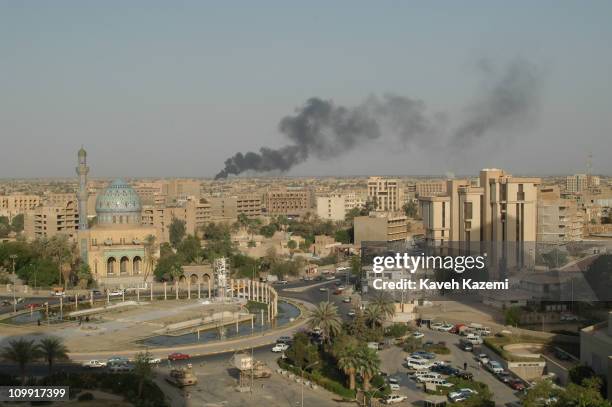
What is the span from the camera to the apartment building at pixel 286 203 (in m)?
112

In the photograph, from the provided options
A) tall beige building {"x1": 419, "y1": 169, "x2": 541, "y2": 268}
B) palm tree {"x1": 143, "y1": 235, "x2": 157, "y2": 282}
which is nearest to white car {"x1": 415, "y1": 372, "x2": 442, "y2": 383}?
tall beige building {"x1": 419, "y1": 169, "x2": 541, "y2": 268}

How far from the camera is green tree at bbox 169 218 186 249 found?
75.6 meters

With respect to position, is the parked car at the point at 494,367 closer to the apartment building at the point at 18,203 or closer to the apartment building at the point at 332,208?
the apartment building at the point at 332,208

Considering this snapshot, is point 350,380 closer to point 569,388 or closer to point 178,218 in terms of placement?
point 569,388

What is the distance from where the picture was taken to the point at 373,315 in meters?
36.9

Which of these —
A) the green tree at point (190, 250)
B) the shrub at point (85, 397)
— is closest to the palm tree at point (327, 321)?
the shrub at point (85, 397)

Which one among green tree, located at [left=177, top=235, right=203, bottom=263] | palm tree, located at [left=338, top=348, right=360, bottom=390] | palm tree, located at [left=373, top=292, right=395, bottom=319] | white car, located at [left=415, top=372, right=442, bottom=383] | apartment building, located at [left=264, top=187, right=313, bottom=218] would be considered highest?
apartment building, located at [left=264, top=187, right=313, bottom=218]

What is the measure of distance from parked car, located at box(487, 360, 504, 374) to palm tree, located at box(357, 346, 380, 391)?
5.17 m

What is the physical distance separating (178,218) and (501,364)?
5057 centimetres

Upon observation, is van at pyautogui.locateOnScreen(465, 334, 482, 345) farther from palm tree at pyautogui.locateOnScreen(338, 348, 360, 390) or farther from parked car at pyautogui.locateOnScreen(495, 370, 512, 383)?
palm tree at pyautogui.locateOnScreen(338, 348, 360, 390)

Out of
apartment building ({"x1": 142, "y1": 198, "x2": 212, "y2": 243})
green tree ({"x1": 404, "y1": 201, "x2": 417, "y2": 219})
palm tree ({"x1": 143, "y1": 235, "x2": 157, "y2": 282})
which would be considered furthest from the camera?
green tree ({"x1": 404, "y1": 201, "x2": 417, "y2": 219})

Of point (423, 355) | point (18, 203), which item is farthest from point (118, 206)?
point (18, 203)

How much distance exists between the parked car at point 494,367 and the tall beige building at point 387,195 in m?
72.2

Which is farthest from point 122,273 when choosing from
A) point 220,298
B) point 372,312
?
point 372,312
